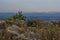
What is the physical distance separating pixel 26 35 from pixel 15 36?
22 centimetres

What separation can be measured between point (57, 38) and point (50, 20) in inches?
99.5

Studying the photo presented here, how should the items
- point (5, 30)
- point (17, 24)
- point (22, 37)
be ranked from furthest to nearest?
point (17, 24)
point (5, 30)
point (22, 37)

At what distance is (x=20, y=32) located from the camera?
16.5 ft

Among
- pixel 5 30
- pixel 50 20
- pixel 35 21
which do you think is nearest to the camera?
pixel 5 30

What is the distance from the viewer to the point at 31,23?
6500mm

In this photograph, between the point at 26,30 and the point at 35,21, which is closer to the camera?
the point at 26,30

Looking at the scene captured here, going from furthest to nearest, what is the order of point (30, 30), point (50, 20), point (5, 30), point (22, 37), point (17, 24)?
point (50, 20), point (17, 24), point (30, 30), point (5, 30), point (22, 37)

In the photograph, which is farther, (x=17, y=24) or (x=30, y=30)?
(x=17, y=24)

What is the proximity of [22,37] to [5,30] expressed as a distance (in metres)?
0.47

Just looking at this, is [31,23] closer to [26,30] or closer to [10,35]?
[26,30]

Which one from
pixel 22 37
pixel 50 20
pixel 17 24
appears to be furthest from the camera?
pixel 50 20

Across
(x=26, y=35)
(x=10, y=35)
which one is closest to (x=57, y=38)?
(x=26, y=35)

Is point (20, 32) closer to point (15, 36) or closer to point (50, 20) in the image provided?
point (15, 36)

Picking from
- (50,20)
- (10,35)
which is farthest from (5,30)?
(50,20)
